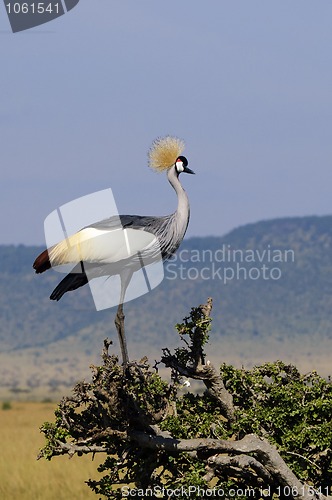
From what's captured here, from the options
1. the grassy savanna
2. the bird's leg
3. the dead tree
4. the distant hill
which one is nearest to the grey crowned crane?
the bird's leg

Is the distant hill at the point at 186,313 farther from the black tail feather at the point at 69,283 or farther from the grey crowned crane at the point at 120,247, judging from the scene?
the black tail feather at the point at 69,283

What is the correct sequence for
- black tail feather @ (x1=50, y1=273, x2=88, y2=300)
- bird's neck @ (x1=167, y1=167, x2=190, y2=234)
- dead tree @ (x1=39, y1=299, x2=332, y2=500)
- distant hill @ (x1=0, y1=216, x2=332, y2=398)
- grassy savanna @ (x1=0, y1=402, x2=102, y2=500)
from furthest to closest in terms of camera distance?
distant hill @ (x1=0, y1=216, x2=332, y2=398) → grassy savanna @ (x1=0, y1=402, x2=102, y2=500) → bird's neck @ (x1=167, y1=167, x2=190, y2=234) → black tail feather @ (x1=50, y1=273, x2=88, y2=300) → dead tree @ (x1=39, y1=299, x2=332, y2=500)

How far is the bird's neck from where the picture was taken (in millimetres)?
13242

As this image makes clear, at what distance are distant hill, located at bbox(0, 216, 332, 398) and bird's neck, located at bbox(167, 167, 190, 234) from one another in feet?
338

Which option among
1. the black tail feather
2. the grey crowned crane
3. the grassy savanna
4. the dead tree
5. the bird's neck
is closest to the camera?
the dead tree

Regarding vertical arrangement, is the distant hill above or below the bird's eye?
above

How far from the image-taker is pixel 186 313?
13538 cm

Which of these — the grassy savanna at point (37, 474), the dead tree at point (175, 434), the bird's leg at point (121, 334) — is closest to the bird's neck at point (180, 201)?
the bird's leg at point (121, 334)

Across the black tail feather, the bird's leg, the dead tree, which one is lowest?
the dead tree

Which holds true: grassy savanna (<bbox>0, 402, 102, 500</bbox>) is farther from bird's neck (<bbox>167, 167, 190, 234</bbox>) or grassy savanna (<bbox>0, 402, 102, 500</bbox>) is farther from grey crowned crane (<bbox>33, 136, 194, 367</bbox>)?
bird's neck (<bbox>167, 167, 190, 234</bbox>)

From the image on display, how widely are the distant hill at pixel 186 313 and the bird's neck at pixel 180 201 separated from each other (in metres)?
103

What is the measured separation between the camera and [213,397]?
11.9 m

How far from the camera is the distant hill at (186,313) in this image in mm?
127500

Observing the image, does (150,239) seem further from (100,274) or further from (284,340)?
(284,340)
